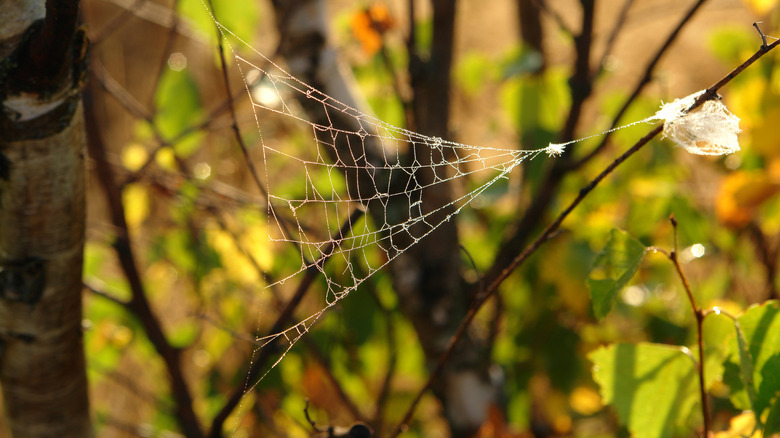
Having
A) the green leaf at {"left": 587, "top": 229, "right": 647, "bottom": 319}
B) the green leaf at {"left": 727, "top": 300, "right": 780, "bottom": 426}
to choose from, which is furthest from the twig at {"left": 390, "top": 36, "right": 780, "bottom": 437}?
the green leaf at {"left": 727, "top": 300, "right": 780, "bottom": 426}

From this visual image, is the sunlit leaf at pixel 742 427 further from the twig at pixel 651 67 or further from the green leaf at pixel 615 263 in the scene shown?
the twig at pixel 651 67

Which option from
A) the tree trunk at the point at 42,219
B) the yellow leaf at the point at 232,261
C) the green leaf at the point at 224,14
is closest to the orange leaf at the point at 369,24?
the green leaf at the point at 224,14

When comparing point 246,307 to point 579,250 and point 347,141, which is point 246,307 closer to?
point 347,141

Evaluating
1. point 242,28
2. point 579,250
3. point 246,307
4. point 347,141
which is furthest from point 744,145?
point 246,307

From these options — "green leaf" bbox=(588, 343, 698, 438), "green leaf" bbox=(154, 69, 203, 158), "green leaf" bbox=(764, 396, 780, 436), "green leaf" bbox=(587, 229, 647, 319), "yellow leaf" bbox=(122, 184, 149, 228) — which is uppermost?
"green leaf" bbox=(154, 69, 203, 158)

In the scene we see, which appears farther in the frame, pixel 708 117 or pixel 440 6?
pixel 440 6

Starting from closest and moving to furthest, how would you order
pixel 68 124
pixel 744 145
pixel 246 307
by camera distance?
pixel 68 124 → pixel 744 145 → pixel 246 307

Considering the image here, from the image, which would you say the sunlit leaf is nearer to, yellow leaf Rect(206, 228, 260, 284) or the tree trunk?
the tree trunk
